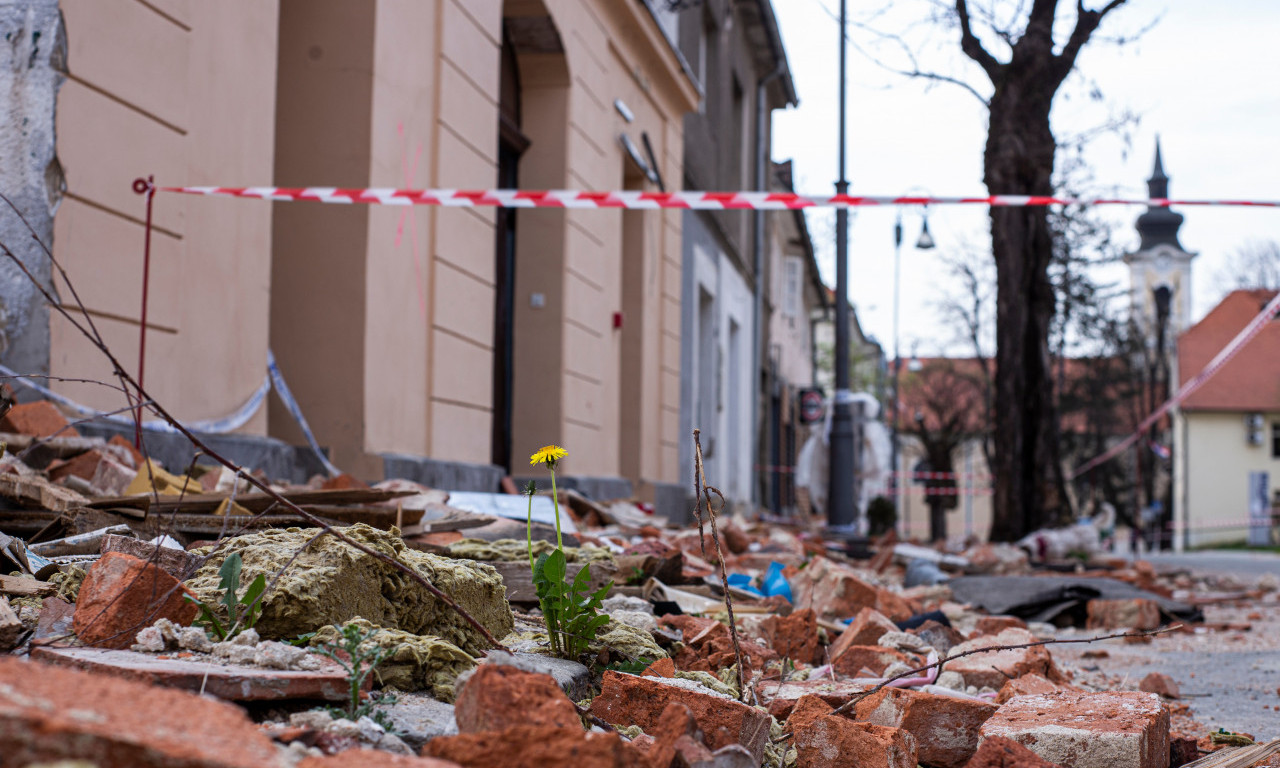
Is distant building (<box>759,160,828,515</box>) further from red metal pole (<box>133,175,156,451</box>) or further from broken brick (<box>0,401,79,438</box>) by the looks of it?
broken brick (<box>0,401,79,438</box>)

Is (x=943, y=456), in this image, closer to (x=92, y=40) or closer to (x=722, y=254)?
(x=722, y=254)

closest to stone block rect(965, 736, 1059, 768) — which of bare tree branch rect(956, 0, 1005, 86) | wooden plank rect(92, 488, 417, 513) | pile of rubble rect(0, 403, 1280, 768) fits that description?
pile of rubble rect(0, 403, 1280, 768)

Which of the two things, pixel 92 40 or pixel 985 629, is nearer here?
pixel 92 40

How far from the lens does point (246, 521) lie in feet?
11.2

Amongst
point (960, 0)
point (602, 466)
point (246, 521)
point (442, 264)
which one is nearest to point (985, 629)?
point (246, 521)

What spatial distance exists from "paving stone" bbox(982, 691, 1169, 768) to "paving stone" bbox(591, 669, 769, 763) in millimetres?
Result: 625

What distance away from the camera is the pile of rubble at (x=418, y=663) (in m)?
1.66

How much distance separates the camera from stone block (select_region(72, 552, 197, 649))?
7.20 feet

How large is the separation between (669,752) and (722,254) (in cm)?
1868

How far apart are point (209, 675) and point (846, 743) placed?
1182 mm

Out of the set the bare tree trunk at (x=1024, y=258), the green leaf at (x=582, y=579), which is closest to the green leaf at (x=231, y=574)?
the green leaf at (x=582, y=579)

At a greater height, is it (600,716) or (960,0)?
(960,0)

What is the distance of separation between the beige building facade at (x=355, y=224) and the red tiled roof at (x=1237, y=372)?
160 feet

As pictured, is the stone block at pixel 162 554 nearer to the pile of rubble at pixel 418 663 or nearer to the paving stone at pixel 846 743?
the pile of rubble at pixel 418 663
